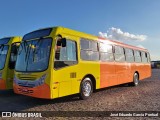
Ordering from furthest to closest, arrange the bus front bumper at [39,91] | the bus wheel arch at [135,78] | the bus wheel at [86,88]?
the bus wheel arch at [135,78], the bus wheel at [86,88], the bus front bumper at [39,91]

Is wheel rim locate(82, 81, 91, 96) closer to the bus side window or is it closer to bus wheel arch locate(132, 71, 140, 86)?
the bus side window

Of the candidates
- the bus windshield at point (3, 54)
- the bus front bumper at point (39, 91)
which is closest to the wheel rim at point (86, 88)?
the bus front bumper at point (39, 91)

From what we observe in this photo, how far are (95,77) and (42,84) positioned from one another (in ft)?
10.4

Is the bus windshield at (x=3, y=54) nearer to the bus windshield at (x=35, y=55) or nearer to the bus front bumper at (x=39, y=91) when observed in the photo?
the bus windshield at (x=35, y=55)

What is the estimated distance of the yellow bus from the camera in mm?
10438

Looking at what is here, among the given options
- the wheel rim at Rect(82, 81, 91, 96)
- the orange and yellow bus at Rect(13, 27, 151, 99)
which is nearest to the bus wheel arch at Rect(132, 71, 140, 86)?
the orange and yellow bus at Rect(13, 27, 151, 99)

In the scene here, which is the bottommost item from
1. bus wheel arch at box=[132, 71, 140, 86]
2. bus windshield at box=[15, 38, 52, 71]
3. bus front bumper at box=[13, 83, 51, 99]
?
bus front bumper at box=[13, 83, 51, 99]

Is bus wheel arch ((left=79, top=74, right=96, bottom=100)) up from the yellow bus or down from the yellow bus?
down

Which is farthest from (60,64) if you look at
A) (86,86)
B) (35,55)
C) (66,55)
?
(86,86)

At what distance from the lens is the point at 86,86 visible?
31.6ft

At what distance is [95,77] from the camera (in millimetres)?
10289

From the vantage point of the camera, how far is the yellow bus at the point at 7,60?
10438 millimetres

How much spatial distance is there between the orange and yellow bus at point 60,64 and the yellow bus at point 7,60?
1651 mm

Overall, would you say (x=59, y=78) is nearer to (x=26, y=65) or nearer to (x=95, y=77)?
(x=26, y=65)
